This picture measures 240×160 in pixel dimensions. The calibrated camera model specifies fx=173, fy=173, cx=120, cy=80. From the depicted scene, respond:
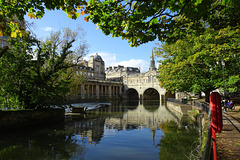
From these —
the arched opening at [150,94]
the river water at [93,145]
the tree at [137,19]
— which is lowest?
the river water at [93,145]

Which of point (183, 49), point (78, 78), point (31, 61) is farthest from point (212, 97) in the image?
point (78, 78)

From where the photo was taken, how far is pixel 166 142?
→ 980 centimetres

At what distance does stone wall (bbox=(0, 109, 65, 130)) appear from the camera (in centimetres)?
1240

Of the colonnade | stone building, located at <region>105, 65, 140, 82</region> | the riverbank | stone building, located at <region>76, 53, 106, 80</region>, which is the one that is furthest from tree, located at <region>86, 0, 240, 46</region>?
stone building, located at <region>105, 65, 140, 82</region>

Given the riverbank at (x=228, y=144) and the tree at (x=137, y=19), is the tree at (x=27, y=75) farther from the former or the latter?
the riverbank at (x=228, y=144)

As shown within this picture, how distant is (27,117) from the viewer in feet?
46.5

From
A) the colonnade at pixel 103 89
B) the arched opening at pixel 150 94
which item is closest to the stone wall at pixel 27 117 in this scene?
the colonnade at pixel 103 89

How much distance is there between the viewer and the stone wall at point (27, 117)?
12.4 metres

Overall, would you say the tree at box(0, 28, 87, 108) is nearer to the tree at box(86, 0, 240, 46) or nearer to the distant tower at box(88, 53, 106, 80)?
the tree at box(86, 0, 240, 46)

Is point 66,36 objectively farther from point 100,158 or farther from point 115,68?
point 115,68

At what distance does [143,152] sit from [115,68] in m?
96.3

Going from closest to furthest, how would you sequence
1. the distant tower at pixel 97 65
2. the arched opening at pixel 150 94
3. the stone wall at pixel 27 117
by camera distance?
1. the stone wall at pixel 27 117
2. the arched opening at pixel 150 94
3. the distant tower at pixel 97 65

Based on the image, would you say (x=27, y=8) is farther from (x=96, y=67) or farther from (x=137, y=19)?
(x=96, y=67)

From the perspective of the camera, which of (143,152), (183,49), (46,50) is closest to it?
(143,152)
